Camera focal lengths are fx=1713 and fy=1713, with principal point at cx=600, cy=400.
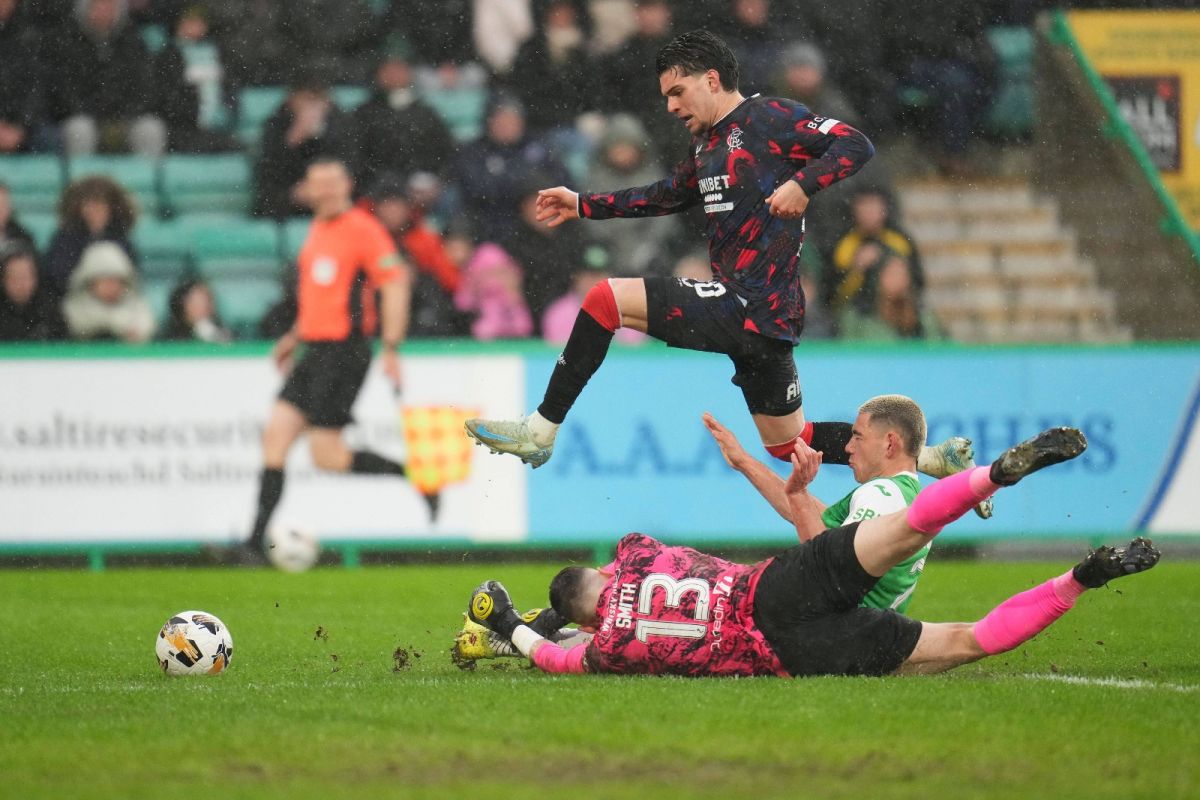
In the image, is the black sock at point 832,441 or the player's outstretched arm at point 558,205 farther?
the black sock at point 832,441

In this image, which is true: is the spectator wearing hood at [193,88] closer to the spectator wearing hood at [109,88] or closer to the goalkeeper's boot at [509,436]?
the spectator wearing hood at [109,88]

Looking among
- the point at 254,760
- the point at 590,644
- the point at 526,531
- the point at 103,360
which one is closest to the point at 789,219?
the point at 590,644

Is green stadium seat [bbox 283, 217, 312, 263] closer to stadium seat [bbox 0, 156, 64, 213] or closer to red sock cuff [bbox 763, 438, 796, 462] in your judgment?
stadium seat [bbox 0, 156, 64, 213]

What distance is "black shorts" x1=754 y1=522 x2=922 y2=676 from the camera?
620cm

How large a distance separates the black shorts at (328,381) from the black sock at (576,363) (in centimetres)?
569

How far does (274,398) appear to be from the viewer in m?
Result: 12.7

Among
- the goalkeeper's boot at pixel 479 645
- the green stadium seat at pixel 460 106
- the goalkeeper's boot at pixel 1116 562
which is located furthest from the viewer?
the green stadium seat at pixel 460 106

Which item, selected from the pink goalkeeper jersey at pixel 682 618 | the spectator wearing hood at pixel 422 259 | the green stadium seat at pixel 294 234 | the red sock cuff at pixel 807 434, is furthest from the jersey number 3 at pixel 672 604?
the green stadium seat at pixel 294 234

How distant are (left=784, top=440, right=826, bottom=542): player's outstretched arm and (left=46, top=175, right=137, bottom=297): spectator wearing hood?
830 cm

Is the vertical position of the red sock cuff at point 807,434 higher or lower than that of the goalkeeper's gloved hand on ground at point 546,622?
higher

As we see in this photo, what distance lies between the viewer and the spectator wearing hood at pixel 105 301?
13.2 metres

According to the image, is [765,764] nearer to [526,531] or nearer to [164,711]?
[164,711]

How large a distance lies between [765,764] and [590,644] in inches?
74.6

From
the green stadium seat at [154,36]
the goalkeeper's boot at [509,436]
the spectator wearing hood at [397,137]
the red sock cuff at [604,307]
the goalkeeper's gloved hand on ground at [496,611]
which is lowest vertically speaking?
the goalkeeper's gloved hand on ground at [496,611]
